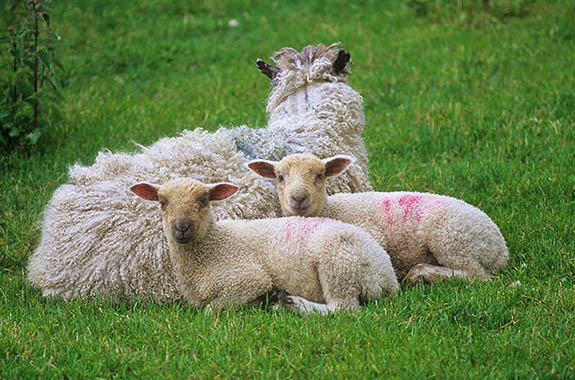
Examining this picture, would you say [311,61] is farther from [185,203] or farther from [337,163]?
[185,203]

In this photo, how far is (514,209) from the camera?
626cm

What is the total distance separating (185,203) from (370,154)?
3.97 metres

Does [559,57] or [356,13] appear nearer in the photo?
[559,57]

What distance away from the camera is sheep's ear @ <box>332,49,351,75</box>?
6227 mm

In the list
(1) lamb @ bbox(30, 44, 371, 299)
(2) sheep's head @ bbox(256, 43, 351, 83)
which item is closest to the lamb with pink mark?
(1) lamb @ bbox(30, 44, 371, 299)

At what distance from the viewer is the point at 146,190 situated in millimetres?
4523

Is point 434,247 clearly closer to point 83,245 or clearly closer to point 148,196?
point 148,196

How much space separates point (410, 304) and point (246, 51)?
7690 mm

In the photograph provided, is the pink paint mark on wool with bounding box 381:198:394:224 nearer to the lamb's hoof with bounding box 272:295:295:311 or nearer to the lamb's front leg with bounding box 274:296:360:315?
the lamb's front leg with bounding box 274:296:360:315

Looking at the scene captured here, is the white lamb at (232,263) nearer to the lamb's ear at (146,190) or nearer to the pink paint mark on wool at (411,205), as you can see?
the lamb's ear at (146,190)

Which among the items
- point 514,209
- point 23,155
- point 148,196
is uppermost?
point 148,196

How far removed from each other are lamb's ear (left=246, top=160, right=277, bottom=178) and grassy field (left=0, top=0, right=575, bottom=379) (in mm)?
1051

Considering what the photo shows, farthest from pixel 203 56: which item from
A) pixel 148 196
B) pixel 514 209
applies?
pixel 148 196

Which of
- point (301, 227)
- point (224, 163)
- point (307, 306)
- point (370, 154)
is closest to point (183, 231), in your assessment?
point (301, 227)
